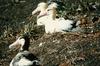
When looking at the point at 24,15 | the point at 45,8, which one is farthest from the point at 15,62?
the point at 24,15

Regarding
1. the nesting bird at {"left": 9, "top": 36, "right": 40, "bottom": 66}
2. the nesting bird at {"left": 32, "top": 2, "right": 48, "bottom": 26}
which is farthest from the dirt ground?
the nesting bird at {"left": 32, "top": 2, "right": 48, "bottom": 26}

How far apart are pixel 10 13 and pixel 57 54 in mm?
6527

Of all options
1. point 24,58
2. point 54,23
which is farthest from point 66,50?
point 54,23

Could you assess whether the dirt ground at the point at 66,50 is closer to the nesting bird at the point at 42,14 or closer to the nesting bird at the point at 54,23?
the nesting bird at the point at 54,23

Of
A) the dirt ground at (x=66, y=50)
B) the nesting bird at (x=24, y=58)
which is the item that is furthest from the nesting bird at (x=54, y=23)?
the nesting bird at (x=24, y=58)

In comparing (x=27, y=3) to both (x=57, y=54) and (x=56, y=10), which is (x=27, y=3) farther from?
(x=57, y=54)

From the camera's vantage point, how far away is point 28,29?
13156 millimetres

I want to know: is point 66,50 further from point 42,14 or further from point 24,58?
point 42,14

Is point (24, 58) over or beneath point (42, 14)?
beneath

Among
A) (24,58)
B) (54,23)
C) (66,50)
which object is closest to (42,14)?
(54,23)

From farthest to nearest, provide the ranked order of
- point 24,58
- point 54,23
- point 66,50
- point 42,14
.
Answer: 1. point 42,14
2. point 54,23
3. point 66,50
4. point 24,58

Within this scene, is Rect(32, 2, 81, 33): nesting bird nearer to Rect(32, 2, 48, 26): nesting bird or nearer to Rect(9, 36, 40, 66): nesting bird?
Rect(32, 2, 48, 26): nesting bird

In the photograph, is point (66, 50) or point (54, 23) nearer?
point (66, 50)

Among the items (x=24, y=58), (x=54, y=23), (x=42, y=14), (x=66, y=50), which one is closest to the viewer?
(x=24, y=58)
